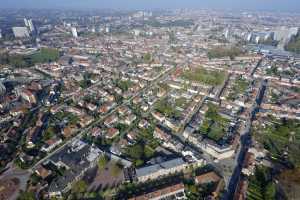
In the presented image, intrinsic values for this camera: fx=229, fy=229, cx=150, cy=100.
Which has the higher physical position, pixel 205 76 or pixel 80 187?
pixel 205 76

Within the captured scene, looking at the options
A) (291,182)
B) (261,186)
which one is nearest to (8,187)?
(261,186)

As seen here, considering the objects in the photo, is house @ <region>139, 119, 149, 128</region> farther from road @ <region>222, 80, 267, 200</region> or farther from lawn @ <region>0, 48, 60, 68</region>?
lawn @ <region>0, 48, 60, 68</region>

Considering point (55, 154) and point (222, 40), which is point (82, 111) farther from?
point (222, 40)

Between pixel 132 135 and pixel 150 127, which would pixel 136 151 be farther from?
pixel 150 127

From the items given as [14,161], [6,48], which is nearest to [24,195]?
[14,161]

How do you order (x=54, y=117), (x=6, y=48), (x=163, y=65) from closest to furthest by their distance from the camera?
(x=54, y=117) → (x=163, y=65) → (x=6, y=48)

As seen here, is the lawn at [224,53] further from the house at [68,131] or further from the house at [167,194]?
the house at [167,194]
